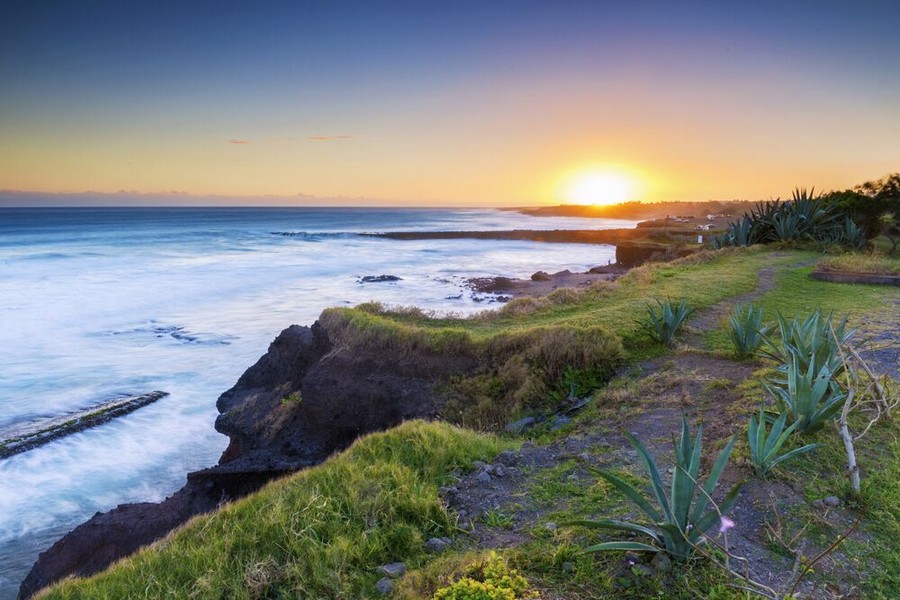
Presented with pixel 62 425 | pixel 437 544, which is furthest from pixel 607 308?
pixel 62 425

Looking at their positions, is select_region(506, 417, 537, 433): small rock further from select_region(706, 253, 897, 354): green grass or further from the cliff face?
select_region(706, 253, 897, 354): green grass

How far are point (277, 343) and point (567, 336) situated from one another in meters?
7.24

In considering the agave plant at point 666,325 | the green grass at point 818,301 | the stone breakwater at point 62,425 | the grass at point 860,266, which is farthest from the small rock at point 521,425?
the grass at point 860,266

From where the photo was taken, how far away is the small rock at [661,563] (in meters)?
2.89

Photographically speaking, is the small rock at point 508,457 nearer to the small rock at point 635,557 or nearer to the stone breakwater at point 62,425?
the small rock at point 635,557

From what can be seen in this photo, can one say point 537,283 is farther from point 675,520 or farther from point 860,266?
point 675,520

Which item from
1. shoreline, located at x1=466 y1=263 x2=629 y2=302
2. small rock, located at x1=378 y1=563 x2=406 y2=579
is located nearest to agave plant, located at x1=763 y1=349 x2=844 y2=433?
small rock, located at x1=378 y1=563 x2=406 y2=579

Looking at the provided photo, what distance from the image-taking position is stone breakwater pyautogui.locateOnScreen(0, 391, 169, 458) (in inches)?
395

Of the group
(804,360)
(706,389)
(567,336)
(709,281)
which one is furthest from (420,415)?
(709,281)

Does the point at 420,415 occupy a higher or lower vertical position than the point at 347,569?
lower

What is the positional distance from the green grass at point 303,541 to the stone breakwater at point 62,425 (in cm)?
839

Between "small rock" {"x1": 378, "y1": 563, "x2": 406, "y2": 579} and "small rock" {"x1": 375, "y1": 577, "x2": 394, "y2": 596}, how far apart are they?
47mm

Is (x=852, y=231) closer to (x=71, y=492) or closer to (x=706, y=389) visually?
(x=706, y=389)

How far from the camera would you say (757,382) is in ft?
18.8
